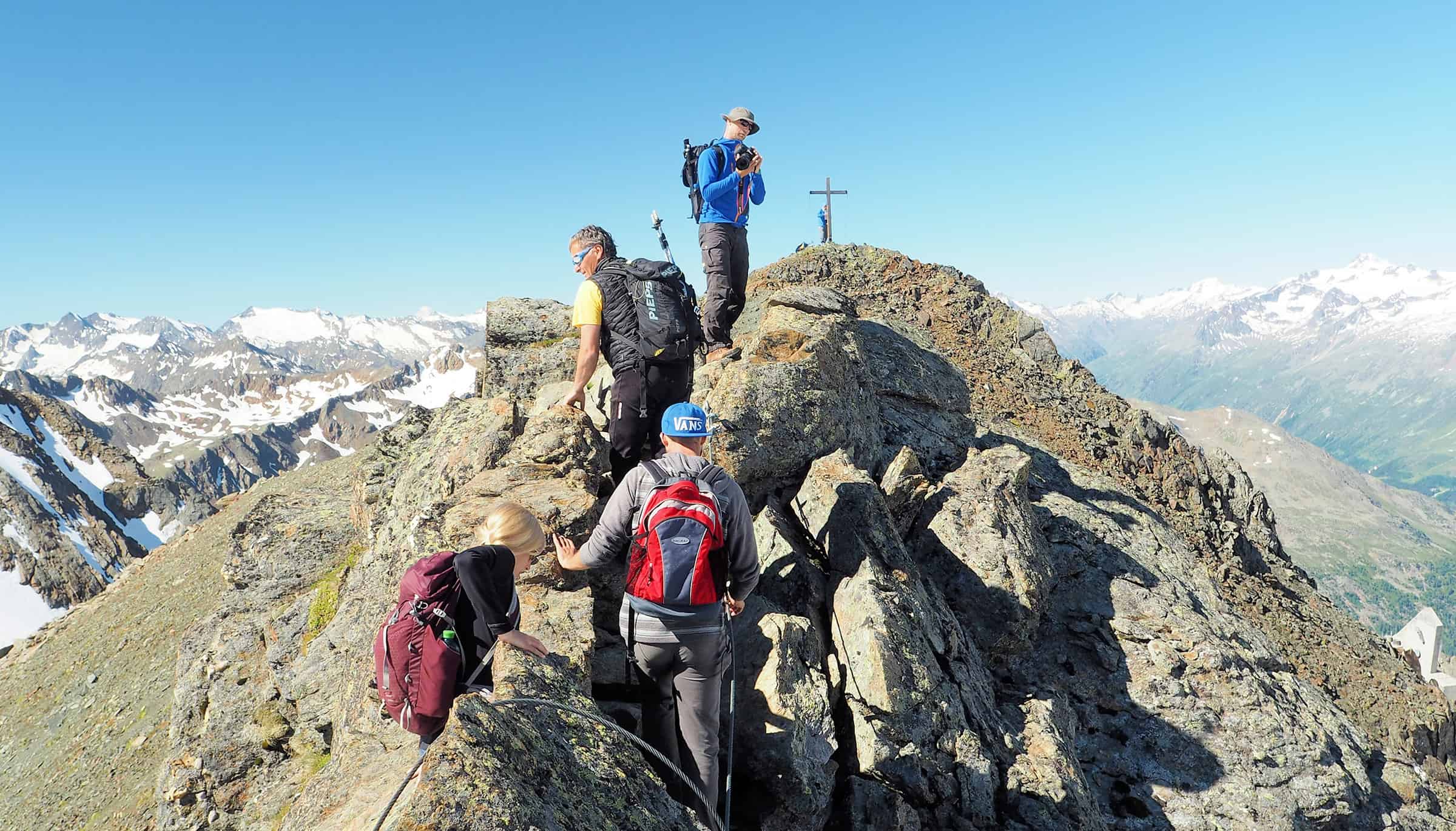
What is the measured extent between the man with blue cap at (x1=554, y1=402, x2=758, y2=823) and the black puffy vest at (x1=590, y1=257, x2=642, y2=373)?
323 cm

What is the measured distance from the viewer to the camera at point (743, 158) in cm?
1490

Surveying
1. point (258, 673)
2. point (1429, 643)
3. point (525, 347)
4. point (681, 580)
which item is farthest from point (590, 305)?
point (1429, 643)

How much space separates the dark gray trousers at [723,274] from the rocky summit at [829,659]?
89cm

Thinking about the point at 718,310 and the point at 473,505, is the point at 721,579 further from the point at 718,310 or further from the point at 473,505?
the point at 718,310

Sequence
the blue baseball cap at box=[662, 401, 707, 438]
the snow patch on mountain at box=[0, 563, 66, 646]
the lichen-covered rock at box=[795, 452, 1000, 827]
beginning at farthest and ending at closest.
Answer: the snow patch on mountain at box=[0, 563, 66, 646], the lichen-covered rock at box=[795, 452, 1000, 827], the blue baseball cap at box=[662, 401, 707, 438]

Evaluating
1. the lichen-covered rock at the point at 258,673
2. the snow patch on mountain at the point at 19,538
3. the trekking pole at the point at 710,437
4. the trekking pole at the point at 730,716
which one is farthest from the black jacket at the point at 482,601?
the snow patch on mountain at the point at 19,538

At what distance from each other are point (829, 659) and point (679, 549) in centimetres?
485

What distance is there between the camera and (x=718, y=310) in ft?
53.4

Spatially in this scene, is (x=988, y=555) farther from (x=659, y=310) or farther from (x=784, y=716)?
(x=659, y=310)

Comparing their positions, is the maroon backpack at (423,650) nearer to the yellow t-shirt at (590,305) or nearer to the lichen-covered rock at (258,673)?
the yellow t-shirt at (590,305)

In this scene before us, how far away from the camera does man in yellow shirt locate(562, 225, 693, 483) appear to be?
1146cm

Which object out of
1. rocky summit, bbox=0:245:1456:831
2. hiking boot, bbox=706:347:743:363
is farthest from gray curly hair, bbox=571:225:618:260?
hiking boot, bbox=706:347:743:363

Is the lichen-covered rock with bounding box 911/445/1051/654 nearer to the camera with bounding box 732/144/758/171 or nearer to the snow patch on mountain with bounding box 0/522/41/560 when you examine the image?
the camera with bounding box 732/144/758/171

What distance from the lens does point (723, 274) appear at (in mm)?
15734
